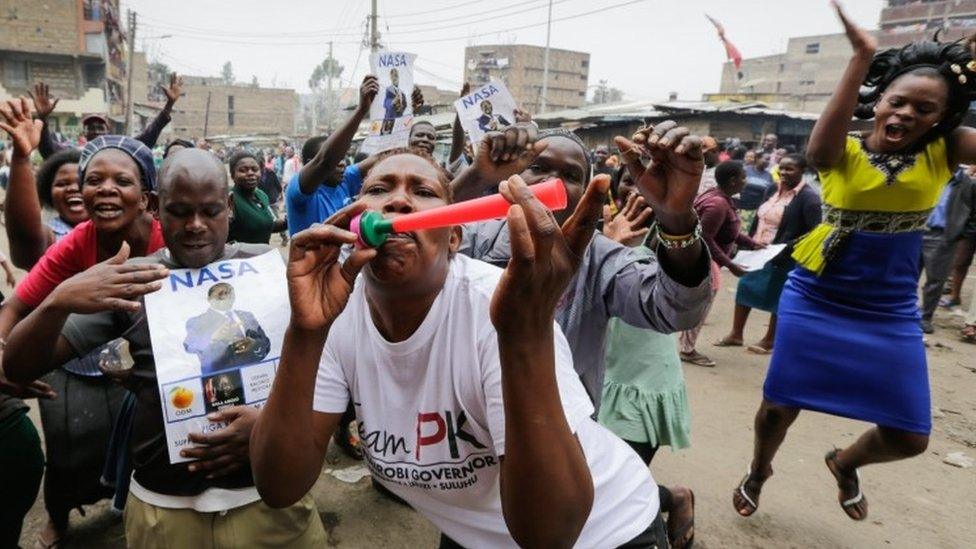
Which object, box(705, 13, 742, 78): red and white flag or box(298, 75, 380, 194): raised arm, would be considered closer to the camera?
box(298, 75, 380, 194): raised arm

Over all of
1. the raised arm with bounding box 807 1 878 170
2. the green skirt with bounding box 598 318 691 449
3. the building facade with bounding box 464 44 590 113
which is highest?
the building facade with bounding box 464 44 590 113

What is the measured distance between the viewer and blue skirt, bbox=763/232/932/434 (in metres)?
2.48

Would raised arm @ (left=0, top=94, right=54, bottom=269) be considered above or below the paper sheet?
above

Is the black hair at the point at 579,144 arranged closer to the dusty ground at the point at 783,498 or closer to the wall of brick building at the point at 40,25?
the dusty ground at the point at 783,498

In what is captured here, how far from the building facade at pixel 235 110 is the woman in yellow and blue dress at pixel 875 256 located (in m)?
62.3

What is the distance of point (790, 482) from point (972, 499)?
963 mm

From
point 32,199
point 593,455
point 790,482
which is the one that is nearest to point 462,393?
point 593,455

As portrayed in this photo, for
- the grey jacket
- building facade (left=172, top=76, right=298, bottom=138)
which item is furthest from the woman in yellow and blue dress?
building facade (left=172, top=76, right=298, bottom=138)

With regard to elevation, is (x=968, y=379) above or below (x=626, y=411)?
below

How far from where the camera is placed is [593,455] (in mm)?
1401

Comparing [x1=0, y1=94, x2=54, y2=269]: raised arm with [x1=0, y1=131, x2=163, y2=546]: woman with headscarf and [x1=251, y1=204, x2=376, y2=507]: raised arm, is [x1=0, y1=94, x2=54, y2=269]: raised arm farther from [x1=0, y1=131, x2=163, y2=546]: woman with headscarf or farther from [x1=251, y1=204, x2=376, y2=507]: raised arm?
[x1=251, y1=204, x2=376, y2=507]: raised arm

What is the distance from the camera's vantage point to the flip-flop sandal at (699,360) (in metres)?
5.35

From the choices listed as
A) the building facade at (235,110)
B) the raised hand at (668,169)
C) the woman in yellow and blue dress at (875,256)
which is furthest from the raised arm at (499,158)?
the building facade at (235,110)

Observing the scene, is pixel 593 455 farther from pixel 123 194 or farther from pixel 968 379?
pixel 968 379
